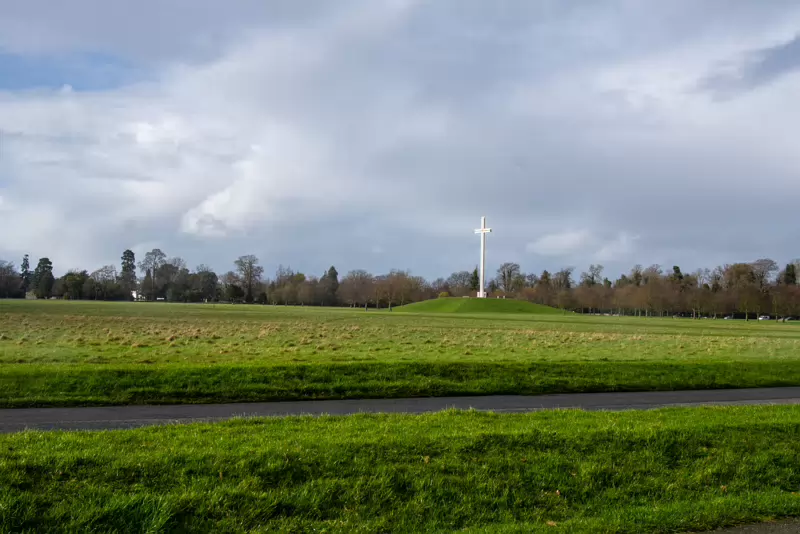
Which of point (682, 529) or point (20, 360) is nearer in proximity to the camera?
point (682, 529)

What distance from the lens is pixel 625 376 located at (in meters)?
19.7

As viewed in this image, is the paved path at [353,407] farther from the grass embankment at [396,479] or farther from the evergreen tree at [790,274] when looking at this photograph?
the evergreen tree at [790,274]

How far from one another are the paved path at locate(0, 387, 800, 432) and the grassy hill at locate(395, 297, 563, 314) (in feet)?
323

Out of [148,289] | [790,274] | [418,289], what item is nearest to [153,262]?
[148,289]

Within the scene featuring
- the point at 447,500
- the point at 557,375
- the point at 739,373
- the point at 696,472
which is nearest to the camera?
the point at 447,500

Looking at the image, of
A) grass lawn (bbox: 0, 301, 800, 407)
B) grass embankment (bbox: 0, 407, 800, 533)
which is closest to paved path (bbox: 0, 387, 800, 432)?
grass lawn (bbox: 0, 301, 800, 407)

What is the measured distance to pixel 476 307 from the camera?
120 meters

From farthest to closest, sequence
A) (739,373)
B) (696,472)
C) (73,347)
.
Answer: (73,347) → (739,373) → (696,472)

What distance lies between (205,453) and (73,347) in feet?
70.1

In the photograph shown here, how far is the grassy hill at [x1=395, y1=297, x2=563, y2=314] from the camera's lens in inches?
4638

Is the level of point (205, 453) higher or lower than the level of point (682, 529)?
higher

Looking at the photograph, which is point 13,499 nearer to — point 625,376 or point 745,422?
point 745,422

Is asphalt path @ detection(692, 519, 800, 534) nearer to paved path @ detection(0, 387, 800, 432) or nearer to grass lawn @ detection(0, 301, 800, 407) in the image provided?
paved path @ detection(0, 387, 800, 432)

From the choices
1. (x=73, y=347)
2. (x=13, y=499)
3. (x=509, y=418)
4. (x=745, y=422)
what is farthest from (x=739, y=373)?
(x=73, y=347)
